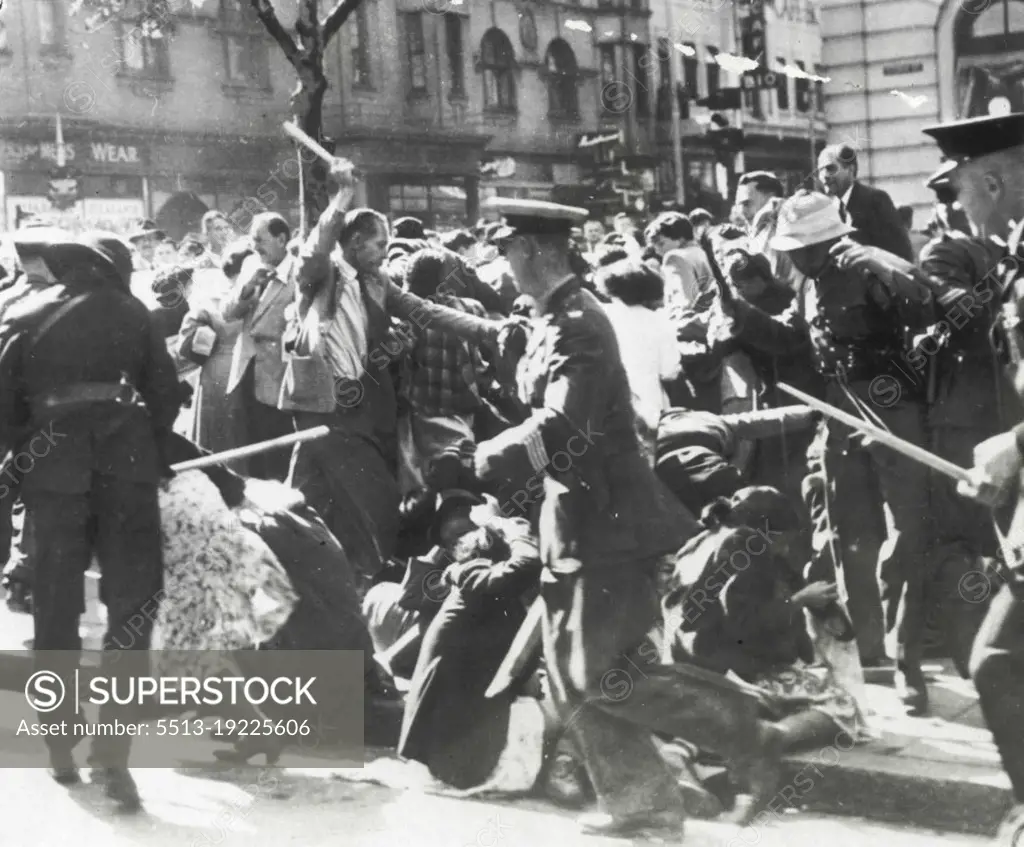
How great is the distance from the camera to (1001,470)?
443 centimetres

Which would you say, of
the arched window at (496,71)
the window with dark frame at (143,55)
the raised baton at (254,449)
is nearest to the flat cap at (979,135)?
the arched window at (496,71)

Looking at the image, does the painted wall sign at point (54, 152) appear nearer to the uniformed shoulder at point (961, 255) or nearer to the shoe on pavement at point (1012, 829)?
Result: the uniformed shoulder at point (961, 255)

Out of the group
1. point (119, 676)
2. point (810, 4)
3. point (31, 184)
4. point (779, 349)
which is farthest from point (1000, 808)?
point (31, 184)

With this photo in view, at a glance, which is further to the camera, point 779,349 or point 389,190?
point 389,190

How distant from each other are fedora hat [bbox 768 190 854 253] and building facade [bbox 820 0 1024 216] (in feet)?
0.67

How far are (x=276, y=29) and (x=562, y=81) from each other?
108 cm

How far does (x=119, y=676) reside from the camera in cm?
571

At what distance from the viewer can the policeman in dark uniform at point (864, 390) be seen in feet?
16.4

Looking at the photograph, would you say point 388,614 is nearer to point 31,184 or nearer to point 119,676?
point 119,676

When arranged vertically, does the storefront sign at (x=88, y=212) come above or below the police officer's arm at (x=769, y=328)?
above

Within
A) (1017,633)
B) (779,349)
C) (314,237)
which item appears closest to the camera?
(1017,633)

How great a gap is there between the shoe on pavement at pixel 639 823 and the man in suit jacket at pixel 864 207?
197 centimetres

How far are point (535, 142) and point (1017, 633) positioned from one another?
2353mm

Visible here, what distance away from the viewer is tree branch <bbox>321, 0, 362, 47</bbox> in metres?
5.50
